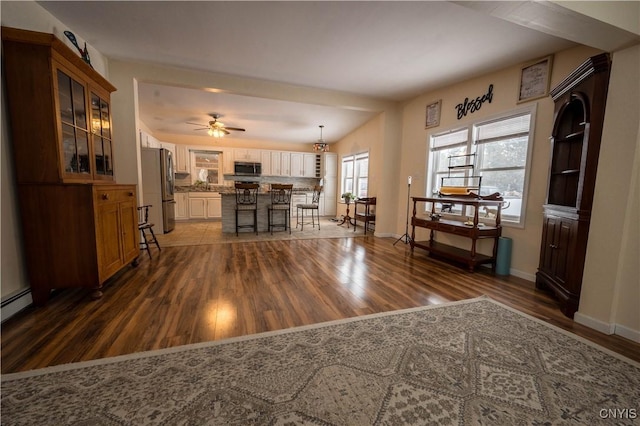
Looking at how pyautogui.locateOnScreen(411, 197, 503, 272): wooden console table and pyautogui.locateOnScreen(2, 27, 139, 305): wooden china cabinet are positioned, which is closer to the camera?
pyautogui.locateOnScreen(2, 27, 139, 305): wooden china cabinet

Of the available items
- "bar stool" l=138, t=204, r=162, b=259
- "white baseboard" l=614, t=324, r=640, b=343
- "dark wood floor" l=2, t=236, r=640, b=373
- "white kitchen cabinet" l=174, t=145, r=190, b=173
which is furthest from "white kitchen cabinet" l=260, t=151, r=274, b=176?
"white baseboard" l=614, t=324, r=640, b=343

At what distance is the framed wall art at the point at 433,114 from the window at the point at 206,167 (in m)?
5.95

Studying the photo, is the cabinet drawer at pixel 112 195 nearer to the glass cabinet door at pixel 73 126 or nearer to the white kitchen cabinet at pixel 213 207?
the glass cabinet door at pixel 73 126

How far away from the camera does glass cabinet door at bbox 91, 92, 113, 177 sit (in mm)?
2562

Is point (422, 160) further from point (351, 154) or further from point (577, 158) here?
point (351, 154)

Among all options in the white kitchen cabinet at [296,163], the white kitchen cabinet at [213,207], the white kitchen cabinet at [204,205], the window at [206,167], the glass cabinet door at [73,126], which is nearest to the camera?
the glass cabinet door at [73,126]

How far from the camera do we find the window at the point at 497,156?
9.74ft

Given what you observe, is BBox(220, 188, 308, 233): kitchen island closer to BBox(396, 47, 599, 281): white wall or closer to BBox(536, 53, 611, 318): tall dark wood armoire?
BBox(396, 47, 599, 281): white wall

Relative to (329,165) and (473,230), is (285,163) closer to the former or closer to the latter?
(329,165)

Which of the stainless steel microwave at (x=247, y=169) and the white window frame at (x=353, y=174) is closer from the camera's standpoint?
the white window frame at (x=353, y=174)

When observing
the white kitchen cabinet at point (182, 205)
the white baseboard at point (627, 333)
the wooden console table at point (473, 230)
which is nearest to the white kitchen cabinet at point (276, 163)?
the white kitchen cabinet at point (182, 205)

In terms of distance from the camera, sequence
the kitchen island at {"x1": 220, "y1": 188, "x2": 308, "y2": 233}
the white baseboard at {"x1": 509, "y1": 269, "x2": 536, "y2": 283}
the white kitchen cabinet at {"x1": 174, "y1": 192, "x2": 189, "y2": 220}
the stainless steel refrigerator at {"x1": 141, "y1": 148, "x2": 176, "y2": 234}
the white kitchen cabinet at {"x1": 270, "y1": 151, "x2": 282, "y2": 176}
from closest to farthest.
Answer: the white baseboard at {"x1": 509, "y1": 269, "x2": 536, "y2": 283} → the stainless steel refrigerator at {"x1": 141, "y1": 148, "x2": 176, "y2": 234} → the kitchen island at {"x1": 220, "y1": 188, "x2": 308, "y2": 233} → the white kitchen cabinet at {"x1": 174, "y1": 192, "x2": 189, "y2": 220} → the white kitchen cabinet at {"x1": 270, "y1": 151, "x2": 282, "y2": 176}

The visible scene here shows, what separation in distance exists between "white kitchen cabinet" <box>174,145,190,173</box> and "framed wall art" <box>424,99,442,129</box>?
6.35 m

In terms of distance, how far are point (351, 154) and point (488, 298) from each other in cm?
550
